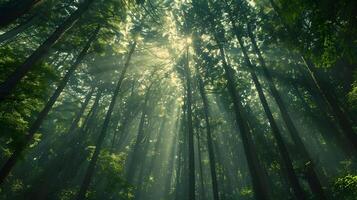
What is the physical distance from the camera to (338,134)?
25797mm

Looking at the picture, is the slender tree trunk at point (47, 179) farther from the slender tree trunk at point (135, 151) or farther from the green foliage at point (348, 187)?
the green foliage at point (348, 187)

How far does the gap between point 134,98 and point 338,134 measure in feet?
66.0

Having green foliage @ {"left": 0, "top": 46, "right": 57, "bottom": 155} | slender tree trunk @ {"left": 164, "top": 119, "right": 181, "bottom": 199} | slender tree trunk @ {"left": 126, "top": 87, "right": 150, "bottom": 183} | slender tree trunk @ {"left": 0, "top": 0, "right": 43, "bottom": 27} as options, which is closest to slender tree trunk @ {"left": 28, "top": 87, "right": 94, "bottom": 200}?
slender tree trunk @ {"left": 126, "top": 87, "right": 150, "bottom": 183}

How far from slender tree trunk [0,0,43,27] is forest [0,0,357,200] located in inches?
1.4

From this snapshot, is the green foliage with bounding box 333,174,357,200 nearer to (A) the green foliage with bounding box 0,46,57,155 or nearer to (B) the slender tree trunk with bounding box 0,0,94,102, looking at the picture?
(A) the green foliage with bounding box 0,46,57,155

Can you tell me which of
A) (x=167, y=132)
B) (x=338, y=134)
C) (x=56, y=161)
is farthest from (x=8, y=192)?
(x=167, y=132)

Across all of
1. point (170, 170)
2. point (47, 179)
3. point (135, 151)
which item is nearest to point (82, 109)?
point (135, 151)

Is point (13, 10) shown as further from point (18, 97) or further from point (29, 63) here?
point (18, 97)

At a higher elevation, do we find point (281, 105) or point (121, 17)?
point (121, 17)

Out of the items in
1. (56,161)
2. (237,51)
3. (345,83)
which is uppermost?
(237,51)

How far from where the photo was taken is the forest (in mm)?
11523

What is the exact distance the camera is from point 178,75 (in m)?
27.8

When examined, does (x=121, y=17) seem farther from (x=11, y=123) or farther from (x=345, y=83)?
(x=345, y=83)

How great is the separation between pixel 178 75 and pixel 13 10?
18152mm
